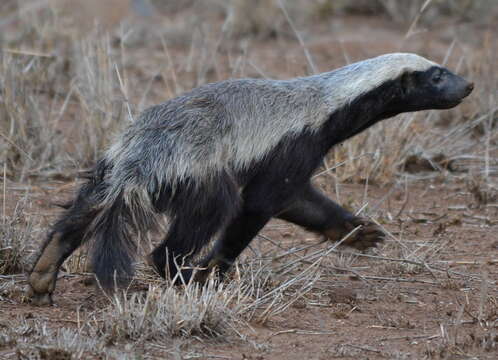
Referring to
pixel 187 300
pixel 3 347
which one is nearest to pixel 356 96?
pixel 187 300

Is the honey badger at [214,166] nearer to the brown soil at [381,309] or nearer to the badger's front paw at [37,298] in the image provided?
the badger's front paw at [37,298]

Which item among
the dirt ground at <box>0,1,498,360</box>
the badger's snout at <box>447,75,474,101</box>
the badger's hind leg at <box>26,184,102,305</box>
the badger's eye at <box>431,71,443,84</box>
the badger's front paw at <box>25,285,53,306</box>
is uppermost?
the badger's eye at <box>431,71,443,84</box>

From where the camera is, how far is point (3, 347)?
4.21 meters

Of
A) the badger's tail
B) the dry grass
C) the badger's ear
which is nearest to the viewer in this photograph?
the badger's tail

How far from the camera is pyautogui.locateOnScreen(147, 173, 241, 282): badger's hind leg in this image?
483 centimetres

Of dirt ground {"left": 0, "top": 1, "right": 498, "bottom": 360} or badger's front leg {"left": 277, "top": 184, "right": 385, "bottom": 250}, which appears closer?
dirt ground {"left": 0, "top": 1, "right": 498, "bottom": 360}

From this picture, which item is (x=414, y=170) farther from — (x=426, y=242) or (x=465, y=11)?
(x=465, y=11)

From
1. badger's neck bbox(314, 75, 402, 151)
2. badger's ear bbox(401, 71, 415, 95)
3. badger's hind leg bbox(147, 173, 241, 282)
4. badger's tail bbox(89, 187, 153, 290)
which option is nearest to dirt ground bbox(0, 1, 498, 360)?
badger's tail bbox(89, 187, 153, 290)

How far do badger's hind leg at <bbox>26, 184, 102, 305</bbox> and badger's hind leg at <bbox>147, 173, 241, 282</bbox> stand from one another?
405 mm

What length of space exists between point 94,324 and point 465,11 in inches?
378

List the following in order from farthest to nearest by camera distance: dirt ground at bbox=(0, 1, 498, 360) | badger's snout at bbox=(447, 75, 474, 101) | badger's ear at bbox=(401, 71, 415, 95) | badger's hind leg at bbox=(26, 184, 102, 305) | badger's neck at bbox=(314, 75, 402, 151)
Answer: badger's snout at bbox=(447, 75, 474, 101)
badger's ear at bbox=(401, 71, 415, 95)
badger's neck at bbox=(314, 75, 402, 151)
badger's hind leg at bbox=(26, 184, 102, 305)
dirt ground at bbox=(0, 1, 498, 360)

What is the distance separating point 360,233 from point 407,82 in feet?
3.03

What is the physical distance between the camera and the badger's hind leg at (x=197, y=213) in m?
4.83

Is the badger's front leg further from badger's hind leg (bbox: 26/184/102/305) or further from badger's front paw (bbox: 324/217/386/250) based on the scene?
badger's hind leg (bbox: 26/184/102/305)
